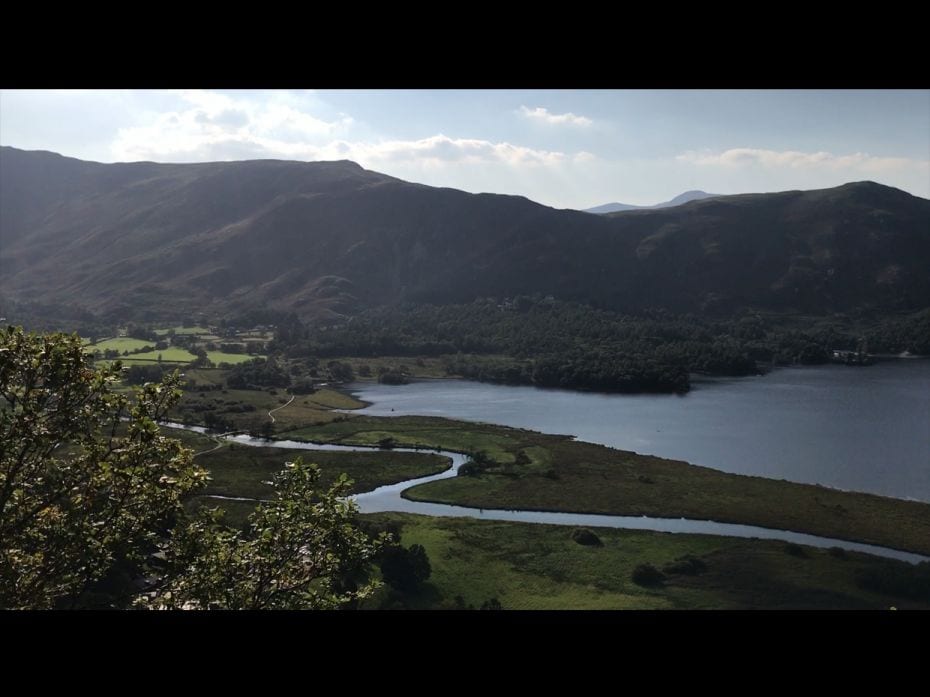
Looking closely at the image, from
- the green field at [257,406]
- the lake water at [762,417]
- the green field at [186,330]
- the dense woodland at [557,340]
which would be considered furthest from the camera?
the green field at [186,330]

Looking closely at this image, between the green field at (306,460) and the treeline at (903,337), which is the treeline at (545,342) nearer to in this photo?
the treeline at (903,337)

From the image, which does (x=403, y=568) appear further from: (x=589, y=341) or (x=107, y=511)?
(x=589, y=341)

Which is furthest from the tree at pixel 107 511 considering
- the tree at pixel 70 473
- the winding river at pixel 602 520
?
the winding river at pixel 602 520

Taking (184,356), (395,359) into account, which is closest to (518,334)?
(395,359)

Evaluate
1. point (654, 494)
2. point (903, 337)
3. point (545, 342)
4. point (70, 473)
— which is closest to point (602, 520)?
point (654, 494)

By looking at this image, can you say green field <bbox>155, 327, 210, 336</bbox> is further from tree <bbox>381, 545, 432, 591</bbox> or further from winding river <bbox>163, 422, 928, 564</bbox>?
tree <bbox>381, 545, 432, 591</bbox>
